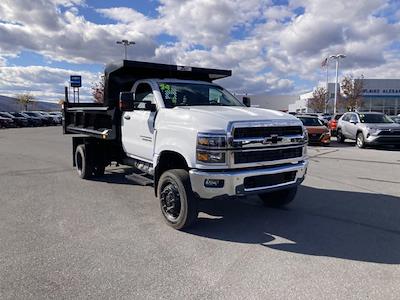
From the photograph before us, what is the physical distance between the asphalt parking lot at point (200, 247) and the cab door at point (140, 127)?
951mm

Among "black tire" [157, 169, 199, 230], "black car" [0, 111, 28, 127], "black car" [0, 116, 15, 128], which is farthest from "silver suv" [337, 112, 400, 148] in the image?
"black car" [0, 111, 28, 127]

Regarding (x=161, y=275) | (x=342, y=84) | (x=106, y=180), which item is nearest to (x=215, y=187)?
(x=161, y=275)

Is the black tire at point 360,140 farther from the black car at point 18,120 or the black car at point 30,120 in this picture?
the black car at point 30,120

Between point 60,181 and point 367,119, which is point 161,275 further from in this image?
point 367,119

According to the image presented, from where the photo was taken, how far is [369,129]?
17.7 metres

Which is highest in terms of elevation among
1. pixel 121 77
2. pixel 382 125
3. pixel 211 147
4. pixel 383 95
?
pixel 383 95

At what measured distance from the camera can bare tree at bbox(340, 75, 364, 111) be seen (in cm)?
6256

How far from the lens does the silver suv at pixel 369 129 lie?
17188 millimetres

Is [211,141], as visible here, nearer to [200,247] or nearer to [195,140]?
[195,140]

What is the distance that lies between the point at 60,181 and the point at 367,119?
600 inches

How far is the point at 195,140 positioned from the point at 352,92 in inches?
2517

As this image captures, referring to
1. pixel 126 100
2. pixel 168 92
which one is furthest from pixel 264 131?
pixel 126 100

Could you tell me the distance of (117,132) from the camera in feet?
24.7

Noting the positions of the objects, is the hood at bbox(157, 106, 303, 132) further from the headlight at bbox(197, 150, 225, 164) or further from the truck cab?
the headlight at bbox(197, 150, 225, 164)
